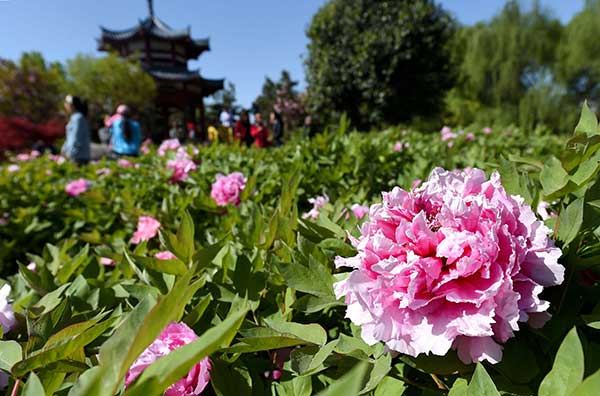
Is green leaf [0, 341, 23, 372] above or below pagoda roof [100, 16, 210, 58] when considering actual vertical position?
below

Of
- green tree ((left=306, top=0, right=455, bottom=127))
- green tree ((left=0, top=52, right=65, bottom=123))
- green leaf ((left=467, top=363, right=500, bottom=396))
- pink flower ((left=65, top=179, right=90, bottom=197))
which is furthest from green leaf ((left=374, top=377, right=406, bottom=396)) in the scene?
green tree ((left=0, top=52, right=65, bottom=123))

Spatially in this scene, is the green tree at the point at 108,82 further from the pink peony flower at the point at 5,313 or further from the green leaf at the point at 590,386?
the green leaf at the point at 590,386

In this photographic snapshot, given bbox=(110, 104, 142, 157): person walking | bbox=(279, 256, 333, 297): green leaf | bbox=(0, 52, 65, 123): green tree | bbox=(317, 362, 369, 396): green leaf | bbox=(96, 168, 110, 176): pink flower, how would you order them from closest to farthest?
1. bbox=(317, 362, 369, 396): green leaf
2. bbox=(279, 256, 333, 297): green leaf
3. bbox=(96, 168, 110, 176): pink flower
4. bbox=(110, 104, 142, 157): person walking
5. bbox=(0, 52, 65, 123): green tree

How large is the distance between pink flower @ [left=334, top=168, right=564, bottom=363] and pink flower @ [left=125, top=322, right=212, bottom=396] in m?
0.21

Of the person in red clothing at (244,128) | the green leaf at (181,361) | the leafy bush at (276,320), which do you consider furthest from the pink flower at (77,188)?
the person in red clothing at (244,128)

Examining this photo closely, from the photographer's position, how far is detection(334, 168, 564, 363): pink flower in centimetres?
49

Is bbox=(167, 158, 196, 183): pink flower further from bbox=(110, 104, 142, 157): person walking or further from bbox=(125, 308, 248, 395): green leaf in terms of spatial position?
bbox=(110, 104, 142, 157): person walking

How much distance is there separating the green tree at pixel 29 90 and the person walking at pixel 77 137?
1641 cm

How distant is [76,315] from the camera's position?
0.74m

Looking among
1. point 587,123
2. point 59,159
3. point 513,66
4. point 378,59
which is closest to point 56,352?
point 587,123

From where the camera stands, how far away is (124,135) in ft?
20.3

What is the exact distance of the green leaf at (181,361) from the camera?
12.1 inches

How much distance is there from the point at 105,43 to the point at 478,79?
23866 mm

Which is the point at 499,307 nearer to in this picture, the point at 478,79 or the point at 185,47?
the point at 478,79
